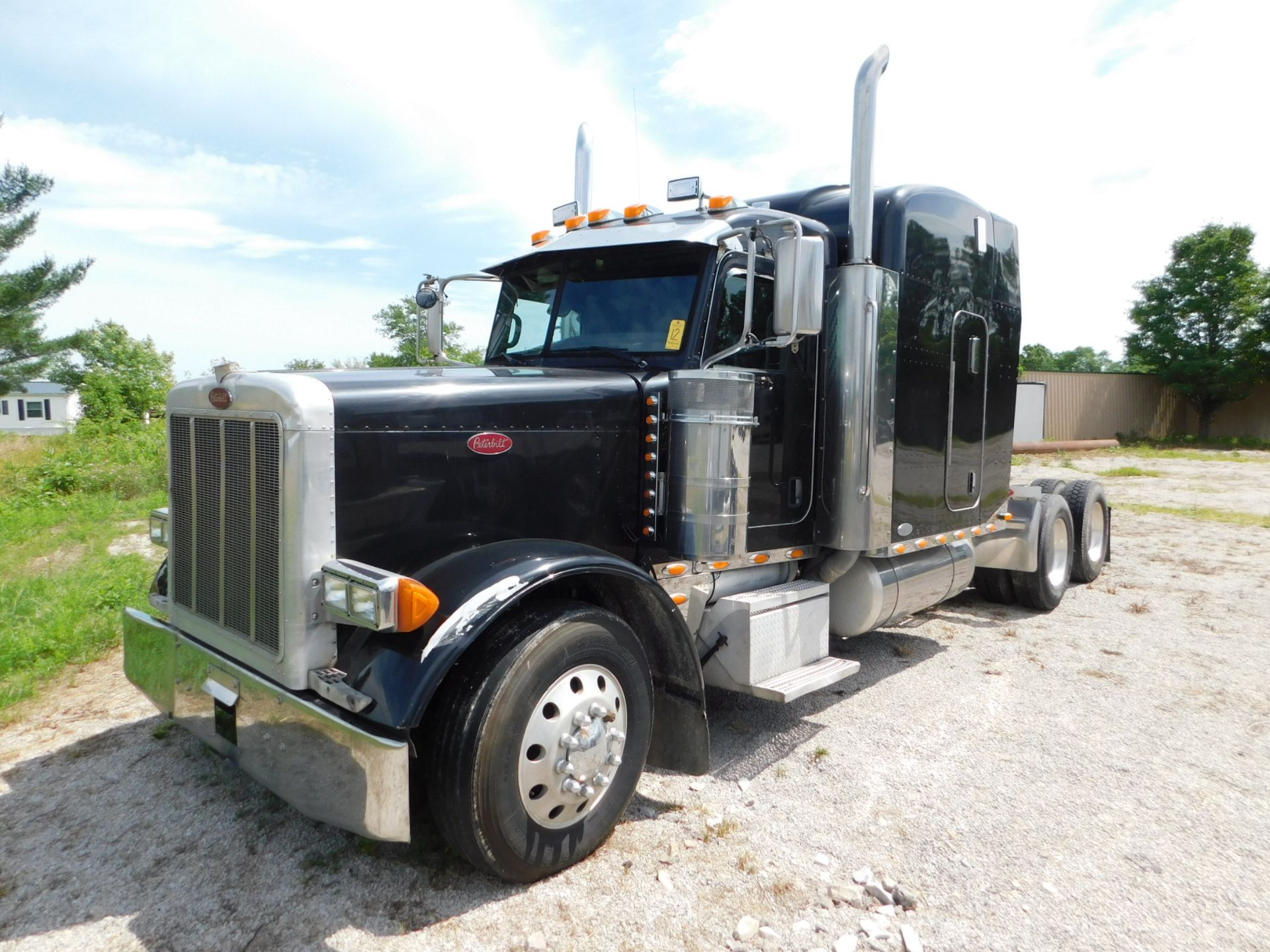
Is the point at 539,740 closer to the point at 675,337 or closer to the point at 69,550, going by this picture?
the point at 675,337

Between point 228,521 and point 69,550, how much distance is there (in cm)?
747

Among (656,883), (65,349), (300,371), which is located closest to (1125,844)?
(656,883)

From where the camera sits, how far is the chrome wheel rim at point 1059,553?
23.9 ft

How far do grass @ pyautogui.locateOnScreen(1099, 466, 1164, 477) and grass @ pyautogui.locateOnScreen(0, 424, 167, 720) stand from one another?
1952 centimetres

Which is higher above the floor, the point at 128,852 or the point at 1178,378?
the point at 1178,378

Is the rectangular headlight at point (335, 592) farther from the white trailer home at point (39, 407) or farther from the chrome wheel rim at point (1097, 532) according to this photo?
the white trailer home at point (39, 407)

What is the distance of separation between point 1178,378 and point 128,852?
39.7 metres

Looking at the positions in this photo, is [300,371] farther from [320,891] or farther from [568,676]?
[320,891]

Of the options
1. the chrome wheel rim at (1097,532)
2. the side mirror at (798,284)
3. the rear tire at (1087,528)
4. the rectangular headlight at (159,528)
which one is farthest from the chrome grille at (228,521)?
the chrome wheel rim at (1097,532)

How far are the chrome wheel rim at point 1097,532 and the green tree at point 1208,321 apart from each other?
30.9 metres

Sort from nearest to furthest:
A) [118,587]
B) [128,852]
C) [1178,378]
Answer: [128,852], [118,587], [1178,378]

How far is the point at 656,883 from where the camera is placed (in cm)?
303

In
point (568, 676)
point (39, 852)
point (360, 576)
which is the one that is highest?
point (360, 576)

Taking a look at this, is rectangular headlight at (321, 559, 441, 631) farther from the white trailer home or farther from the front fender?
the white trailer home
